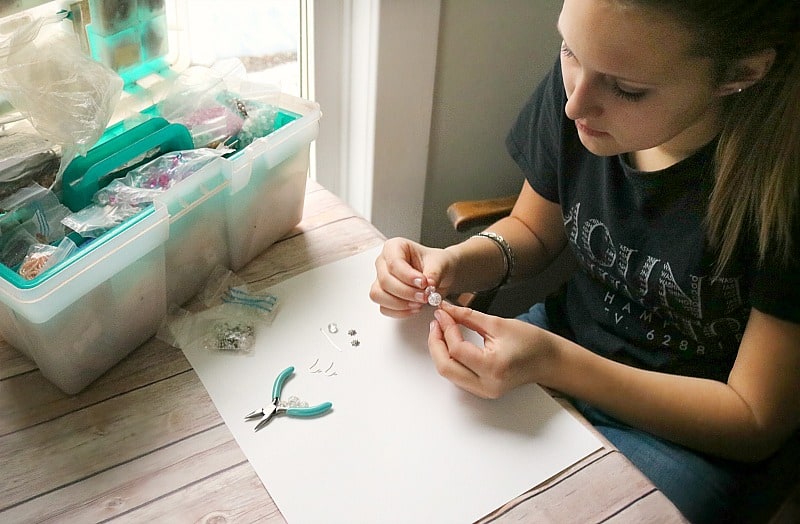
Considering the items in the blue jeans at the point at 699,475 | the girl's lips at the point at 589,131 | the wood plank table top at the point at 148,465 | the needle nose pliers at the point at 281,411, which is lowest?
the blue jeans at the point at 699,475

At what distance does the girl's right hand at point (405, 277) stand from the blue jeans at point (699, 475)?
0.76 feet

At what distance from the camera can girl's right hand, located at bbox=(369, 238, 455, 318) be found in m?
0.71

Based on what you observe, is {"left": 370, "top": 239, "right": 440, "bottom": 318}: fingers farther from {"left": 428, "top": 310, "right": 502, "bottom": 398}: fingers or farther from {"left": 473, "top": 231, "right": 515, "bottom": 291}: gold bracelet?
{"left": 473, "top": 231, "right": 515, "bottom": 291}: gold bracelet

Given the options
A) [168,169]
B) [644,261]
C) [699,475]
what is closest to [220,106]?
[168,169]

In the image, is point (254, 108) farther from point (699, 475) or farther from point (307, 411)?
point (699, 475)

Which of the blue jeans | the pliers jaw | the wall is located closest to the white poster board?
the pliers jaw

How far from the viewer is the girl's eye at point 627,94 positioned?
2.01 feet

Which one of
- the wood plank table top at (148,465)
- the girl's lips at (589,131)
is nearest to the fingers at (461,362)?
the wood plank table top at (148,465)

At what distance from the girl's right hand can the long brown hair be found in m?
0.28

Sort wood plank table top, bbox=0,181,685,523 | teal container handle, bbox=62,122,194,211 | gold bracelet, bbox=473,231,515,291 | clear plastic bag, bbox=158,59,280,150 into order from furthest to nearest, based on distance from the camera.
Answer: gold bracelet, bbox=473,231,515,291
clear plastic bag, bbox=158,59,280,150
teal container handle, bbox=62,122,194,211
wood plank table top, bbox=0,181,685,523

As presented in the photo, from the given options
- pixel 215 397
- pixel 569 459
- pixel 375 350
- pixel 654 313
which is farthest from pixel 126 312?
pixel 654 313

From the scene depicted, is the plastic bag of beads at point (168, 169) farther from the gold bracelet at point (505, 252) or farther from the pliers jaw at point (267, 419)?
the gold bracelet at point (505, 252)

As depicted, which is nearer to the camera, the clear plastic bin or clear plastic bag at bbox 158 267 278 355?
the clear plastic bin

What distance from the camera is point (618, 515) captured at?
0.56 metres
